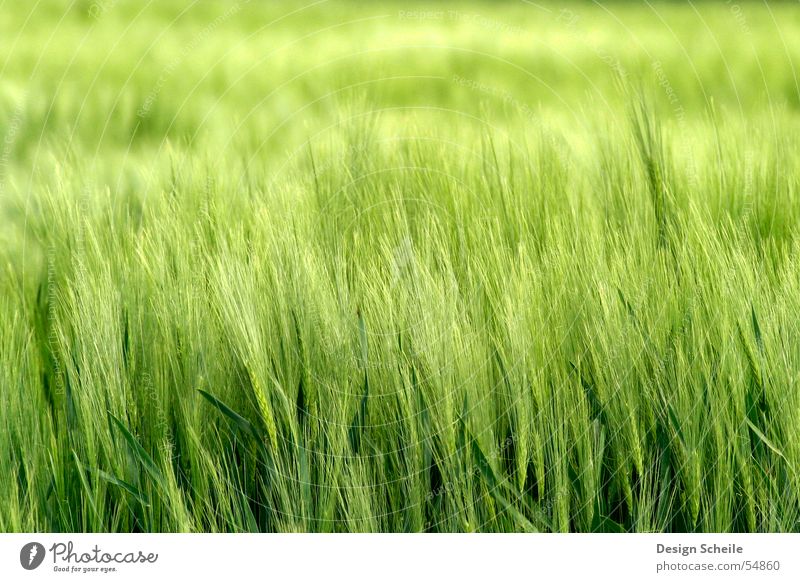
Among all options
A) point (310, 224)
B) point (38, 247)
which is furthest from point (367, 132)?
point (38, 247)

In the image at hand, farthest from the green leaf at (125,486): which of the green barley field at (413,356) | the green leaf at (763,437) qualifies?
the green leaf at (763,437)

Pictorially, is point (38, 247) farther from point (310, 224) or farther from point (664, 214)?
point (664, 214)

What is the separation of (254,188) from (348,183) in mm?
123

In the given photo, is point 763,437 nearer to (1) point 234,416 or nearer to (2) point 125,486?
(1) point 234,416

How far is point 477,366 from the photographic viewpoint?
2.58 feet

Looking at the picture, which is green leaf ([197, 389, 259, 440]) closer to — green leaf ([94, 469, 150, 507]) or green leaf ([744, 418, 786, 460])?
green leaf ([94, 469, 150, 507])

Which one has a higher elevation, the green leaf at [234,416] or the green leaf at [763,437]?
the green leaf at [234,416]

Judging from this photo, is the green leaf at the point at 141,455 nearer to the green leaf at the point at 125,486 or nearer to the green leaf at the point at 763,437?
the green leaf at the point at 125,486

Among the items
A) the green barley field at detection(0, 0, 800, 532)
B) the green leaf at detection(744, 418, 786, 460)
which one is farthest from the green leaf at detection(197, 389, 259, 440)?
the green leaf at detection(744, 418, 786, 460)
